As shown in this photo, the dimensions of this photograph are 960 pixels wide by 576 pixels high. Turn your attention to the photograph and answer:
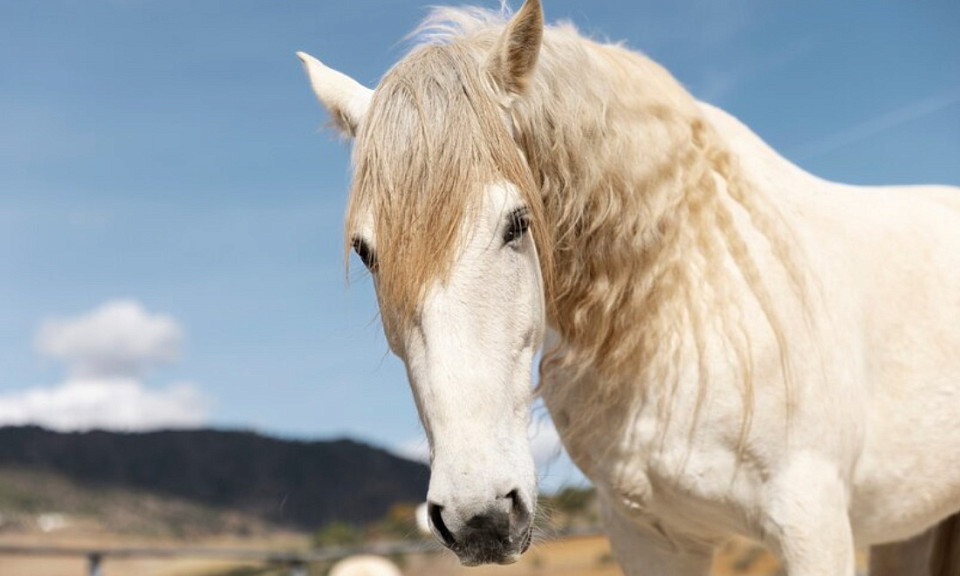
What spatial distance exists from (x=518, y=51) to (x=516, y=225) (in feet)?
1.33

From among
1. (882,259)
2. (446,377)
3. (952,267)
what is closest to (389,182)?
(446,377)

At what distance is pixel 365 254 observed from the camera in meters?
1.96

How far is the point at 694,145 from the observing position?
254cm

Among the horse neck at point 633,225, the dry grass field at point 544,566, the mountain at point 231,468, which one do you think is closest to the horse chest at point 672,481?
the horse neck at point 633,225

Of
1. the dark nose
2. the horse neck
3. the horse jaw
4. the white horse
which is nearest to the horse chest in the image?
the white horse

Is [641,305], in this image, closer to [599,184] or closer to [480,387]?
[599,184]

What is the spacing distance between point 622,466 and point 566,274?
1.73ft

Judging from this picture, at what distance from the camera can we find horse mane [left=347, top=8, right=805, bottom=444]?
1.94 m

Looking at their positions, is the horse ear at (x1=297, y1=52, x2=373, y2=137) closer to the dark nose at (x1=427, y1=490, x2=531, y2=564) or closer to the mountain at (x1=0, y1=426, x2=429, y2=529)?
the dark nose at (x1=427, y1=490, x2=531, y2=564)

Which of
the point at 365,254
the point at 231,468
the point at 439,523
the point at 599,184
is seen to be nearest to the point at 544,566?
the point at 599,184

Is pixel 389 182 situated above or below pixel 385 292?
above

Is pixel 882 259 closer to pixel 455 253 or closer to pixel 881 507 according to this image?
pixel 881 507

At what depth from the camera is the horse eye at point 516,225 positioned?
1.87 meters

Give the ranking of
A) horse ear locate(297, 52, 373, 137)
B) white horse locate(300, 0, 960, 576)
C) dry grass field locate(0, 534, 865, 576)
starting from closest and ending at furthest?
white horse locate(300, 0, 960, 576) → horse ear locate(297, 52, 373, 137) → dry grass field locate(0, 534, 865, 576)
